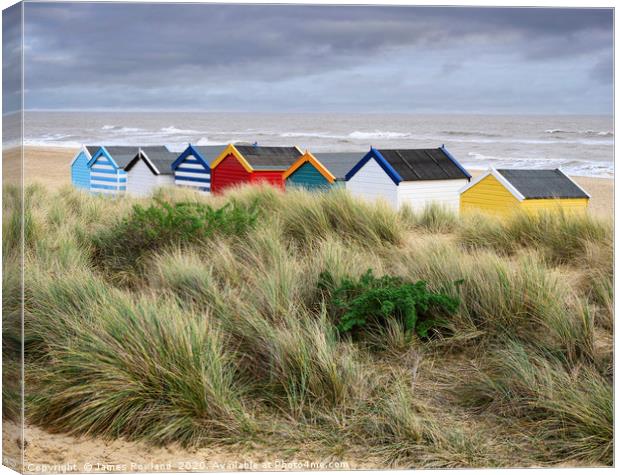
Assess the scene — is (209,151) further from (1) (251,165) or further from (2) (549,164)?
(2) (549,164)

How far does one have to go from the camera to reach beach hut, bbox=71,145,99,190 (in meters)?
7.68

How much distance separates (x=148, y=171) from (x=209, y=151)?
59 centimetres

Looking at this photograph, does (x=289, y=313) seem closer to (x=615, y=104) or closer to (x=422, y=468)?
(x=422, y=468)

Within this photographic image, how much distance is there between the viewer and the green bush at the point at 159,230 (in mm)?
6988

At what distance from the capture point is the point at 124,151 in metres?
7.82

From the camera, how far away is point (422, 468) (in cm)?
401

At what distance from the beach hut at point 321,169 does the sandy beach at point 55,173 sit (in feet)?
3.54

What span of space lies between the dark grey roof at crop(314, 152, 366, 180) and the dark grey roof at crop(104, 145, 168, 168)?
1582 millimetres

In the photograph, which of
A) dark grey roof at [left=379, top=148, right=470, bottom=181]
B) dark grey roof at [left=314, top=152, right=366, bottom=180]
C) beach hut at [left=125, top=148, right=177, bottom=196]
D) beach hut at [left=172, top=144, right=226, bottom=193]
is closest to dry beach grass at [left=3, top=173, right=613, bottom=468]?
dark grey roof at [left=379, top=148, right=470, bottom=181]

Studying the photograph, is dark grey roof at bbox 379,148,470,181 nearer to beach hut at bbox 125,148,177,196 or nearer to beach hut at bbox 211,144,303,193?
beach hut at bbox 211,144,303,193

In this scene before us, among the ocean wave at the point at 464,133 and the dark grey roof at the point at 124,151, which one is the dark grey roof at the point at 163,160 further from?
the ocean wave at the point at 464,133

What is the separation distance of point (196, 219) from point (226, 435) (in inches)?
123

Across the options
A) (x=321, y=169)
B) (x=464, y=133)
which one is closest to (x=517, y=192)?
(x=464, y=133)

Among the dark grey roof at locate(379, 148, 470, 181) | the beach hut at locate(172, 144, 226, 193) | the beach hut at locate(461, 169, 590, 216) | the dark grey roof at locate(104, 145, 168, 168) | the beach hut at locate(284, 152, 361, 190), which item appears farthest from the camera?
the dark grey roof at locate(104, 145, 168, 168)
